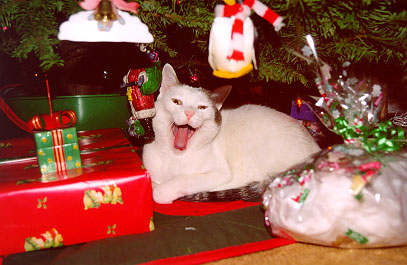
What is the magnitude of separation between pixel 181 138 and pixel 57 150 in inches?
18.2

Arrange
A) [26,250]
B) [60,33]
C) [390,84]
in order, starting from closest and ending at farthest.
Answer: [60,33] < [26,250] < [390,84]

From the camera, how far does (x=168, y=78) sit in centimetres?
114

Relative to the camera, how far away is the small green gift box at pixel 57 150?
0.82 meters

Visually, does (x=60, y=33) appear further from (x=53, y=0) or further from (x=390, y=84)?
(x=390, y=84)

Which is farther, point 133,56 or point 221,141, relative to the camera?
point 133,56

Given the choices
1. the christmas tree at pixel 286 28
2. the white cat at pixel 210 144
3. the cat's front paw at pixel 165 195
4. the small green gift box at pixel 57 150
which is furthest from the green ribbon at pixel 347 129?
the small green gift box at pixel 57 150

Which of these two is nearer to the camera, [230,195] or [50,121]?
[50,121]

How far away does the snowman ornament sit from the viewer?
0.67 metres

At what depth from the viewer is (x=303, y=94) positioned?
1424mm

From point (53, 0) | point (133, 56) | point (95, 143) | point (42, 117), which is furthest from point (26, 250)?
point (133, 56)

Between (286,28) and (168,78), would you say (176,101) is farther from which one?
(286,28)

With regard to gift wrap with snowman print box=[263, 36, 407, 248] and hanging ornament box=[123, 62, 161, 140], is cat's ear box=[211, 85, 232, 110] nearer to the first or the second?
hanging ornament box=[123, 62, 161, 140]

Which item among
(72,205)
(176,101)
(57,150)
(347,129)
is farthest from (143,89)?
(347,129)

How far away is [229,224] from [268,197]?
17 centimetres
